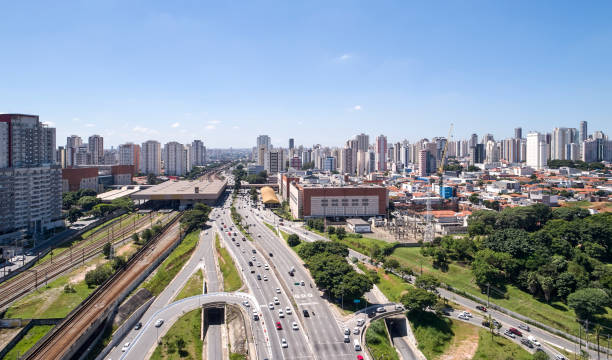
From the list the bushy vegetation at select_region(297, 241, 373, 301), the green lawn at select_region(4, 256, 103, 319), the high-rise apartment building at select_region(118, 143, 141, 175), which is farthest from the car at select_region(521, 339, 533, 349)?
the high-rise apartment building at select_region(118, 143, 141, 175)

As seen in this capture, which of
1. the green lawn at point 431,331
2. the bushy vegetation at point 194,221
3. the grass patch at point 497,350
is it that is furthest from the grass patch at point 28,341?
the grass patch at point 497,350

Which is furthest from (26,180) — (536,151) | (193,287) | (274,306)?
(536,151)

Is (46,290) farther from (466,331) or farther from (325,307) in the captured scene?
(466,331)

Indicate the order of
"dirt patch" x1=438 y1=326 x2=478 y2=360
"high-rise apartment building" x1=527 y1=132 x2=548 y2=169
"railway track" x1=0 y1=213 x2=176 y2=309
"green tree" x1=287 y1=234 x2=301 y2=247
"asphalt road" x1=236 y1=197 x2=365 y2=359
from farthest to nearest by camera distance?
1. "high-rise apartment building" x1=527 y1=132 x2=548 y2=169
2. "green tree" x1=287 y1=234 x2=301 y2=247
3. "railway track" x1=0 y1=213 x2=176 y2=309
4. "dirt patch" x1=438 y1=326 x2=478 y2=360
5. "asphalt road" x1=236 y1=197 x2=365 y2=359

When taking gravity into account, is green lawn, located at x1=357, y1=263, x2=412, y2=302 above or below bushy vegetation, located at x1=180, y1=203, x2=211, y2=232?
below

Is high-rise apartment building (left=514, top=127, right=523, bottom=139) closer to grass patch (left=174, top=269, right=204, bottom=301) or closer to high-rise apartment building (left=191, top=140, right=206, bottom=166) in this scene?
high-rise apartment building (left=191, top=140, right=206, bottom=166)

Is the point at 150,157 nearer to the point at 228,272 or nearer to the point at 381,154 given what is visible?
the point at 381,154

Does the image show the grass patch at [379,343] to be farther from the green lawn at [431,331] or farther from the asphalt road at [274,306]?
the asphalt road at [274,306]
